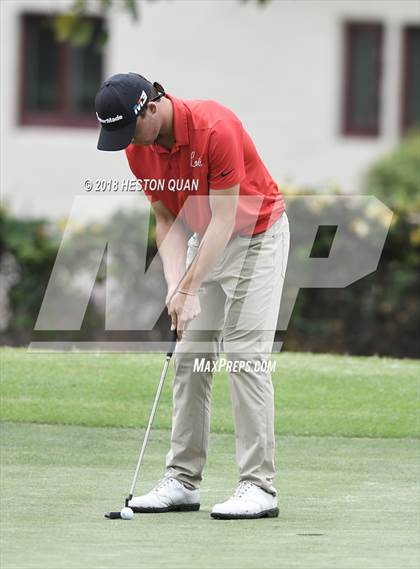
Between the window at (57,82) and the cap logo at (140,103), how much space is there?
1448 cm

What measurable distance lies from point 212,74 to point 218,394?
1102cm

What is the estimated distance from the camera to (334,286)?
13.8 metres

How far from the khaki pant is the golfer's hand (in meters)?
0.14

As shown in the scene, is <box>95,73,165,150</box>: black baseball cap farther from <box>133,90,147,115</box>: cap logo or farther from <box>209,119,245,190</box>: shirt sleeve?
<box>209,119,245,190</box>: shirt sleeve

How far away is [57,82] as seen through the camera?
21.0 metres

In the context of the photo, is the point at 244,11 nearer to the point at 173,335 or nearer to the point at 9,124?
the point at 9,124

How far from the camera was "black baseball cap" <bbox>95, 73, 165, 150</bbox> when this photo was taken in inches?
254

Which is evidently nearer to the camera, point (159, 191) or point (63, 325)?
point (159, 191)

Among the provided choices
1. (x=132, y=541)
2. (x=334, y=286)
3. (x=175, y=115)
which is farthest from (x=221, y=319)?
(x=334, y=286)

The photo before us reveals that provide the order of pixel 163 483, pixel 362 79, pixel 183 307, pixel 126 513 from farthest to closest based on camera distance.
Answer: pixel 362 79 < pixel 163 483 < pixel 183 307 < pixel 126 513

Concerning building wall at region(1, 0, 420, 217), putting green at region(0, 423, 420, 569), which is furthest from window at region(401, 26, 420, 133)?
putting green at region(0, 423, 420, 569)

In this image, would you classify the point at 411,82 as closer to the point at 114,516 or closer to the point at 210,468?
→ the point at 210,468

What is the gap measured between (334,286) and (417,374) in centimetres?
320

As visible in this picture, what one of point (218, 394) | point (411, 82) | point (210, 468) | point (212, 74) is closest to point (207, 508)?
point (210, 468)
